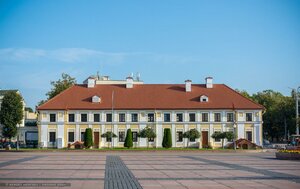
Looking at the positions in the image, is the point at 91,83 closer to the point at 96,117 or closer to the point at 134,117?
the point at 96,117

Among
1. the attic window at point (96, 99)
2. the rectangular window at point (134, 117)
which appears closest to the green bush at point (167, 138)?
the rectangular window at point (134, 117)

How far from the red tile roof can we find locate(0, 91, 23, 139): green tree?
31.0ft

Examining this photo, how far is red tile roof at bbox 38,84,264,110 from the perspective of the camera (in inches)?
2562

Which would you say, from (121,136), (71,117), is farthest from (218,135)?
(71,117)

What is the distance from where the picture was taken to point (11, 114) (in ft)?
237

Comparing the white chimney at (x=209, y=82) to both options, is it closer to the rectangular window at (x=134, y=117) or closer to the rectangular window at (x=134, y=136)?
the rectangular window at (x=134, y=117)

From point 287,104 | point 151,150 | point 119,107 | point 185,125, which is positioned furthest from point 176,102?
point 287,104

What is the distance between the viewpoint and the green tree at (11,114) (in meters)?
72.4

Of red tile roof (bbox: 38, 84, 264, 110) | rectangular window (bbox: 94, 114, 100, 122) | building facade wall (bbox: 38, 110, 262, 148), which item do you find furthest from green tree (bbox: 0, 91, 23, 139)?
rectangular window (bbox: 94, 114, 100, 122)

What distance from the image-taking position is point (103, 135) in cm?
6172

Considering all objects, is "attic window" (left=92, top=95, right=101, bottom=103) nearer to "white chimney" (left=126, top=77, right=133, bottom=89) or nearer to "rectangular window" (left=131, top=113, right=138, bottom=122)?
"rectangular window" (left=131, top=113, right=138, bottom=122)

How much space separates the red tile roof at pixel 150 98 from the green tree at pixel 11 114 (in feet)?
31.0

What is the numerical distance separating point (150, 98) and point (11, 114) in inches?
895

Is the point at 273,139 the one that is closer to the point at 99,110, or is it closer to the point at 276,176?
the point at 99,110
